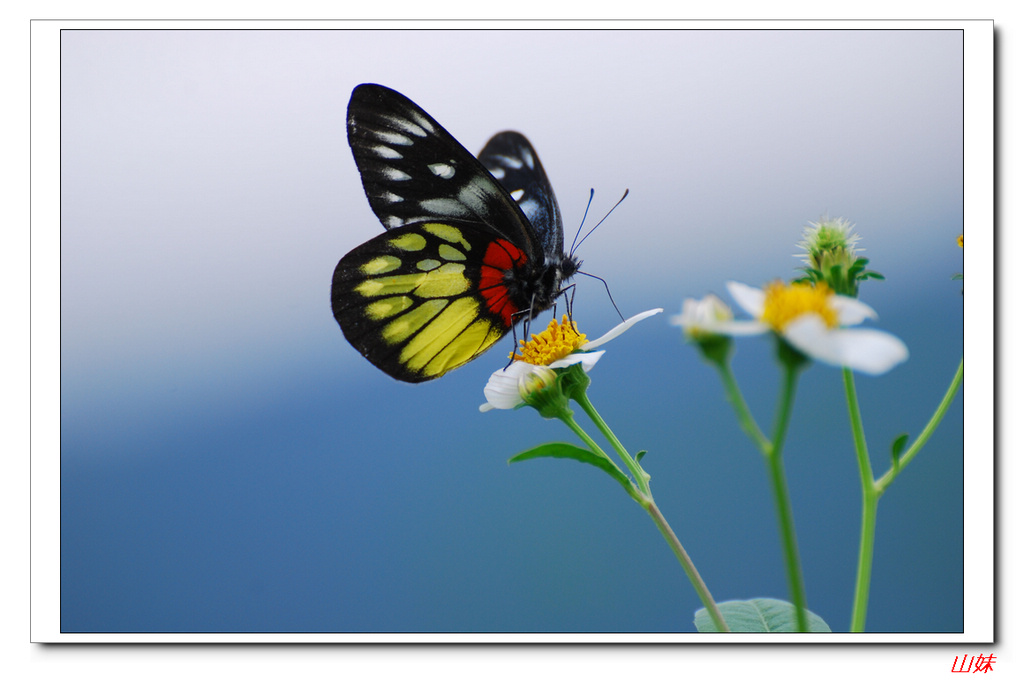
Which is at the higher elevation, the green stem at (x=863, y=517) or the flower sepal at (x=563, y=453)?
the flower sepal at (x=563, y=453)

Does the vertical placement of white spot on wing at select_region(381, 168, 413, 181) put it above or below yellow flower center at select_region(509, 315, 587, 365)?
above

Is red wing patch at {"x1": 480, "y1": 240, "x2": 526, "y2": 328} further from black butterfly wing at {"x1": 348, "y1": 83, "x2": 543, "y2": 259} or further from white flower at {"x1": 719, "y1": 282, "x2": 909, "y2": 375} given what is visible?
white flower at {"x1": 719, "y1": 282, "x2": 909, "y2": 375}

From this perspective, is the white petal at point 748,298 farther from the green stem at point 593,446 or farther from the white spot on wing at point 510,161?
the white spot on wing at point 510,161

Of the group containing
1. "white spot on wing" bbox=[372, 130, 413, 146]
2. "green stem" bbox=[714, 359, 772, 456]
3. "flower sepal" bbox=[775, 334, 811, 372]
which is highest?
"white spot on wing" bbox=[372, 130, 413, 146]

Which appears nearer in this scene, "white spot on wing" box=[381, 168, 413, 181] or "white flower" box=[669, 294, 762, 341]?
"white flower" box=[669, 294, 762, 341]

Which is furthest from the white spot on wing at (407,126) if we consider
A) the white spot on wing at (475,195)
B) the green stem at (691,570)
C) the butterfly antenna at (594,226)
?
the green stem at (691,570)

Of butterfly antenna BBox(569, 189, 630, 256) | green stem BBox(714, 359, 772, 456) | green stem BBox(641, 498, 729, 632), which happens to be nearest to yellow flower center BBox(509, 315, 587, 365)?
green stem BBox(641, 498, 729, 632)
